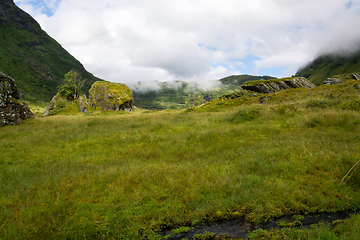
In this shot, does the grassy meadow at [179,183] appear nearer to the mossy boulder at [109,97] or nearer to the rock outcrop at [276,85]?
the rock outcrop at [276,85]

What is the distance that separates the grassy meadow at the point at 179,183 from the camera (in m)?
5.06

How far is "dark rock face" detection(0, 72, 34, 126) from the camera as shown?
59.9ft

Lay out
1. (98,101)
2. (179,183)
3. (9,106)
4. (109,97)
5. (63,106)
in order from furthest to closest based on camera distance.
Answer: (98,101)
(109,97)
(63,106)
(9,106)
(179,183)

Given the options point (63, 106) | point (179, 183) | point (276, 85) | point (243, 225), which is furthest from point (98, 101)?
point (243, 225)

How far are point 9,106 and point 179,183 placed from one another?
893 inches

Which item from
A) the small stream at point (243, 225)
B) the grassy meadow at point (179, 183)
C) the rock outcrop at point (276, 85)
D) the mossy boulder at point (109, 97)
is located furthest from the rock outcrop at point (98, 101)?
the small stream at point (243, 225)

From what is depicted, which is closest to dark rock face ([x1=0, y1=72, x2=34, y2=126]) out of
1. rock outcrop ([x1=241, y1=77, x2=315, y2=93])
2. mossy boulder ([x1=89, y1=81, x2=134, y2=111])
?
mossy boulder ([x1=89, y1=81, x2=134, y2=111])

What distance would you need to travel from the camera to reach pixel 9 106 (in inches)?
753

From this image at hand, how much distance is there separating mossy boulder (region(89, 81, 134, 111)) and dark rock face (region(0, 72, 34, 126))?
26.6m

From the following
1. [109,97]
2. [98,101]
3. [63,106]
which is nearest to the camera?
[63,106]

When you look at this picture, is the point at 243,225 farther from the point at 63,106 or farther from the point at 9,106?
the point at 63,106

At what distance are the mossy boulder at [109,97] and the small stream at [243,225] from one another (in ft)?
155

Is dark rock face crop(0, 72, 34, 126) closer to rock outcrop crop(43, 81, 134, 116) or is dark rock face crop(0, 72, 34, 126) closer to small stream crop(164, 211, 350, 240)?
small stream crop(164, 211, 350, 240)

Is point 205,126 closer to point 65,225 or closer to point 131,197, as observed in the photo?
point 131,197
